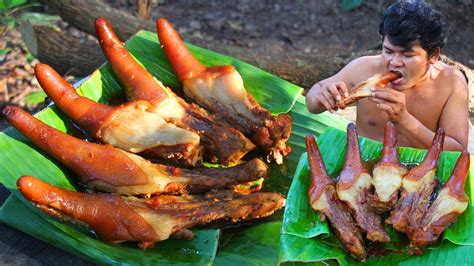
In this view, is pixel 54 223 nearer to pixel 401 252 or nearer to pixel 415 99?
pixel 401 252

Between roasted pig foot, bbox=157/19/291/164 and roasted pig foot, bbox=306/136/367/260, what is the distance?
633 millimetres

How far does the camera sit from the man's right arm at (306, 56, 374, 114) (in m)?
3.10

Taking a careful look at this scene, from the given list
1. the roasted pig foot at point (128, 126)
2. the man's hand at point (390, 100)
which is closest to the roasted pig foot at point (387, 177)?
the man's hand at point (390, 100)

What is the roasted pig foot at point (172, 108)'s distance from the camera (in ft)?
10.8

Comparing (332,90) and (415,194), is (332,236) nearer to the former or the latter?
(415,194)

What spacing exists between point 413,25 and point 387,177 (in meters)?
0.79

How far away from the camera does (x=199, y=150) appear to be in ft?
10.6

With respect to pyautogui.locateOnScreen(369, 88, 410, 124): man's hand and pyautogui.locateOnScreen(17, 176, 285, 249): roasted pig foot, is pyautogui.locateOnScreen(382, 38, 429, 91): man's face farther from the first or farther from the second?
pyautogui.locateOnScreen(17, 176, 285, 249): roasted pig foot

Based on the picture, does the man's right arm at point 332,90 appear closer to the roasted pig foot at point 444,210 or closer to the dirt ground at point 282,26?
the roasted pig foot at point 444,210

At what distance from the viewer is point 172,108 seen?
3.38m

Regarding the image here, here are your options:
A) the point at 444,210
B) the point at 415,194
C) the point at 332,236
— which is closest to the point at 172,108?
the point at 332,236

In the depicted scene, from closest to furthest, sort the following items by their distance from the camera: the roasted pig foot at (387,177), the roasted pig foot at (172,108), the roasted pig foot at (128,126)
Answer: the roasted pig foot at (387,177), the roasted pig foot at (128,126), the roasted pig foot at (172,108)

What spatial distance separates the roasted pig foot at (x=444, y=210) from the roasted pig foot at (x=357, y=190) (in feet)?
0.40

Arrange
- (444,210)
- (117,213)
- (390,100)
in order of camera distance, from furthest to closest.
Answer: (390,100), (117,213), (444,210)
